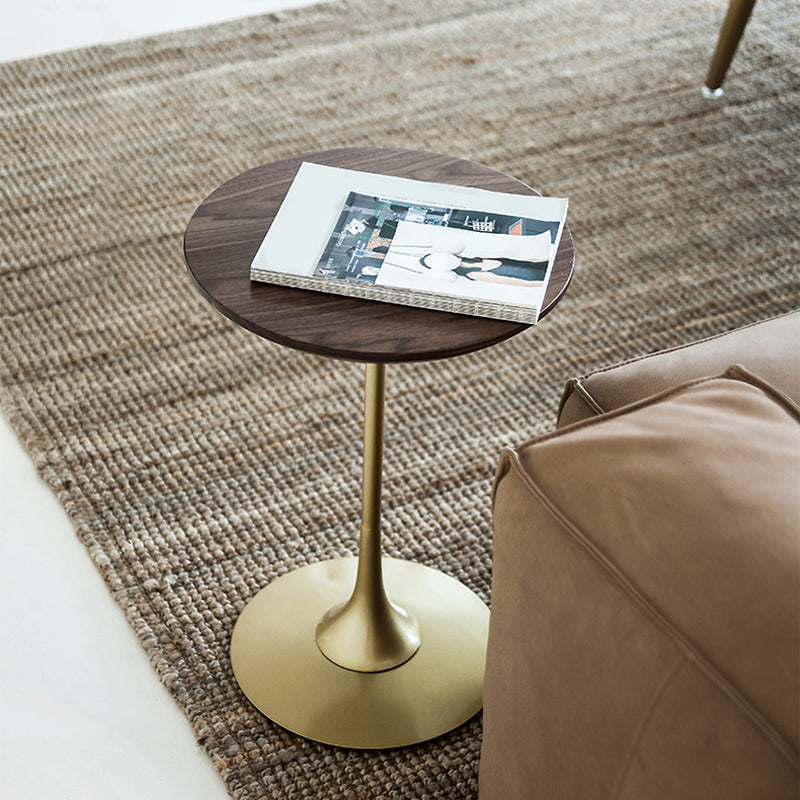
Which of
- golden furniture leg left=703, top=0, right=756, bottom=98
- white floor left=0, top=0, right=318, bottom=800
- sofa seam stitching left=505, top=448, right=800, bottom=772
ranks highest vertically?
sofa seam stitching left=505, top=448, right=800, bottom=772

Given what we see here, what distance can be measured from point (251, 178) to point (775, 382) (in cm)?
57

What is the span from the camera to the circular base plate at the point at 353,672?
1191 millimetres

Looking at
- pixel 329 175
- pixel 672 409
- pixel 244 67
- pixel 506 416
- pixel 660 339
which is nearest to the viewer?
pixel 672 409

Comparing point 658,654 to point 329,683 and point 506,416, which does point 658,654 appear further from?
point 506,416

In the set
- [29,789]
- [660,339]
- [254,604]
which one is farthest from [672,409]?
[660,339]

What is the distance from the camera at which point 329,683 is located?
1.22 meters

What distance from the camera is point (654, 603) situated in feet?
2.33

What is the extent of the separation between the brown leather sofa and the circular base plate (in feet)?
0.93

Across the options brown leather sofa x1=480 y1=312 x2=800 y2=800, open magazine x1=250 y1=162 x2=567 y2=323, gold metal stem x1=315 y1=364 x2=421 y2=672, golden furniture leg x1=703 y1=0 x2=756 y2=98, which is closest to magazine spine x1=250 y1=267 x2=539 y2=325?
open magazine x1=250 y1=162 x2=567 y2=323

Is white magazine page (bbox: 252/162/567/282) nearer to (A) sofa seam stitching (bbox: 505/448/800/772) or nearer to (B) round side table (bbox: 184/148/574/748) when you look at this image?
(B) round side table (bbox: 184/148/574/748)

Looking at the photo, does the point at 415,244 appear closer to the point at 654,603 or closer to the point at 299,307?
the point at 299,307

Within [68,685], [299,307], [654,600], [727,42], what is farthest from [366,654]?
[727,42]

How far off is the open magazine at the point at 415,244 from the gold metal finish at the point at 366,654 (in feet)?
0.64

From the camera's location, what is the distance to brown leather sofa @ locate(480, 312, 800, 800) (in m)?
0.66
